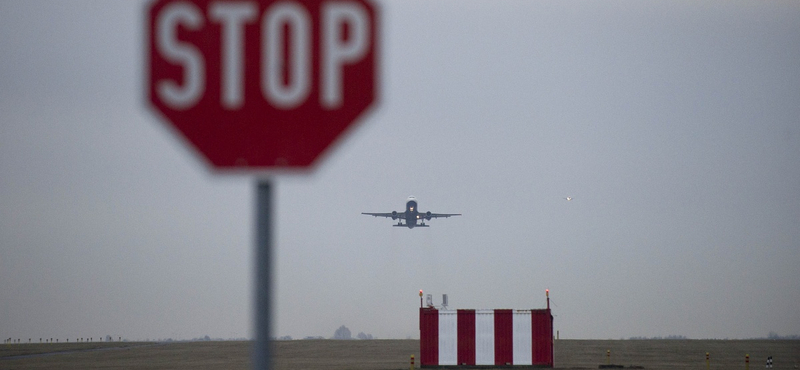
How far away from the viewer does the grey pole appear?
13.5 ft

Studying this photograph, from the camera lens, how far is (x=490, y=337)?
Answer: 152 ft

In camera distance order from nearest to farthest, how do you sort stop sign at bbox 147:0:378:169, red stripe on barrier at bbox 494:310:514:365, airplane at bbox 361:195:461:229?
stop sign at bbox 147:0:378:169 → red stripe on barrier at bbox 494:310:514:365 → airplane at bbox 361:195:461:229

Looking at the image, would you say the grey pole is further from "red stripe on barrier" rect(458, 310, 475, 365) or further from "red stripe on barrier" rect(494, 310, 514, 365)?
"red stripe on barrier" rect(494, 310, 514, 365)

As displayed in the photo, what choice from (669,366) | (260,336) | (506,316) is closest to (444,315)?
(506,316)

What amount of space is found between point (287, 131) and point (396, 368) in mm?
45679

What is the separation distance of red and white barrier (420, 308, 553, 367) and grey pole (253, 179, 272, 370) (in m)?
42.4

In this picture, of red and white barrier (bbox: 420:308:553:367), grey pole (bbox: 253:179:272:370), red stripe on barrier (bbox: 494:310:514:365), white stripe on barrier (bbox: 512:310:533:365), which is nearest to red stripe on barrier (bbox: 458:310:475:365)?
red and white barrier (bbox: 420:308:553:367)

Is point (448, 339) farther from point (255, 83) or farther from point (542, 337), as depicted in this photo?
point (255, 83)

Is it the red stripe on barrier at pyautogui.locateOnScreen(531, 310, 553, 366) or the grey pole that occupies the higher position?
the grey pole

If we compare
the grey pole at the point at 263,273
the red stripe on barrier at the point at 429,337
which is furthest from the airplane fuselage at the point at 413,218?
the grey pole at the point at 263,273

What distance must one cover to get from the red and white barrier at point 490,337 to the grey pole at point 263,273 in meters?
42.4

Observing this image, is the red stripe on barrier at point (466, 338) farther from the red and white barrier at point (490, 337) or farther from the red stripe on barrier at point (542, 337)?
the red stripe on barrier at point (542, 337)

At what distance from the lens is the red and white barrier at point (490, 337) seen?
46.2m

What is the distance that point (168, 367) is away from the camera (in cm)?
5197
